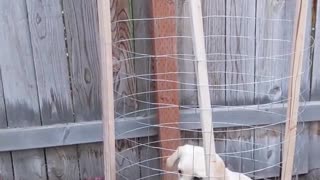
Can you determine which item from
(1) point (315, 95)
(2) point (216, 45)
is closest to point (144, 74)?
(2) point (216, 45)

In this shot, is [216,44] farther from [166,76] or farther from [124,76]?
[124,76]

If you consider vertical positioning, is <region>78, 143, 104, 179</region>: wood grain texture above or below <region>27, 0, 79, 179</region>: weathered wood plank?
below

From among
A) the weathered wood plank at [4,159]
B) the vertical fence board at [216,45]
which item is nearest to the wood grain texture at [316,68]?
the vertical fence board at [216,45]

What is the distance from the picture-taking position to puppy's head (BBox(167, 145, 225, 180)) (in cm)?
158

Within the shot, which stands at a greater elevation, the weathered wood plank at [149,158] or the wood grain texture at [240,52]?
the wood grain texture at [240,52]

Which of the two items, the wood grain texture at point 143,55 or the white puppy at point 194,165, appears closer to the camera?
the white puppy at point 194,165

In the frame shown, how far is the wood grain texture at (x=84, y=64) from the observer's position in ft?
6.57

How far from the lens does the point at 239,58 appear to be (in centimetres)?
214

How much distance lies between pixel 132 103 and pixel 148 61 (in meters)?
0.20

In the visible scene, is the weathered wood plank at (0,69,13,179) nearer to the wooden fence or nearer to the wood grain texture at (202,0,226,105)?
the wooden fence

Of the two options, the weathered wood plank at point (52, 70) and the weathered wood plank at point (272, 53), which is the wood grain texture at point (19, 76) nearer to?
the weathered wood plank at point (52, 70)

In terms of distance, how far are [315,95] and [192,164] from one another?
35.2 inches

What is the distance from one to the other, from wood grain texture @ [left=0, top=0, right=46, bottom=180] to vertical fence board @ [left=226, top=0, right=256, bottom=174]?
0.85 meters

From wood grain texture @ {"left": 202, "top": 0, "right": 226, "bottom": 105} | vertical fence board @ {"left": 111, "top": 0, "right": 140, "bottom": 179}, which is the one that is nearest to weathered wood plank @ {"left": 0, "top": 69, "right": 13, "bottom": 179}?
vertical fence board @ {"left": 111, "top": 0, "right": 140, "bottom": 179}
